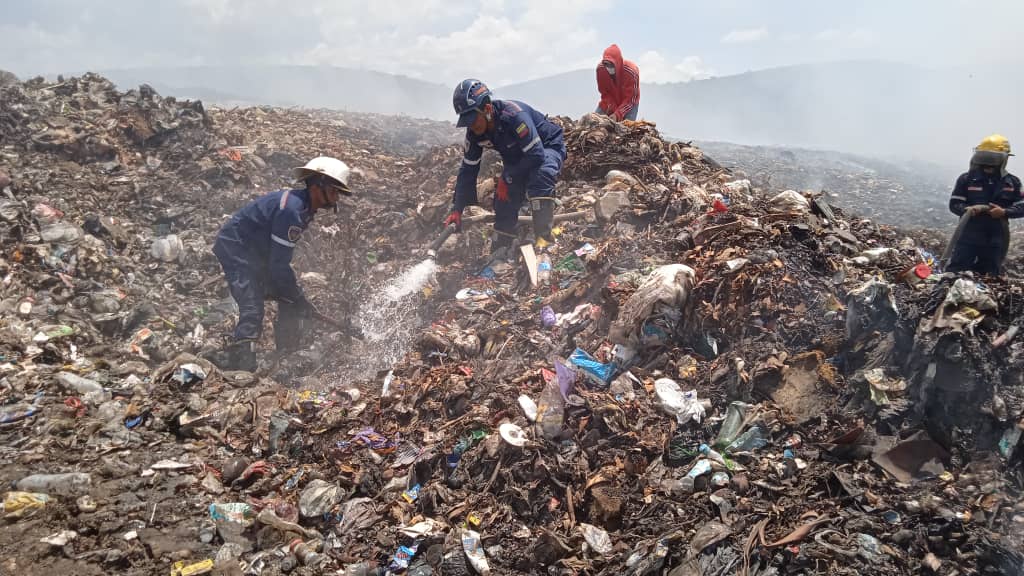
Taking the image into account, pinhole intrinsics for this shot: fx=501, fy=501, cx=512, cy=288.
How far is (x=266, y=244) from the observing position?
14.7 feet

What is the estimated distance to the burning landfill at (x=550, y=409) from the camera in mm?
2426

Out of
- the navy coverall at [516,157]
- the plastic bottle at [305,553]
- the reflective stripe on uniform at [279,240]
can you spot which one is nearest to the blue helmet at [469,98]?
the navy coverall at [516,157]

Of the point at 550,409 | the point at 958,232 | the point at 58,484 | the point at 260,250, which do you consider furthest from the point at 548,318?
the point at 958,232

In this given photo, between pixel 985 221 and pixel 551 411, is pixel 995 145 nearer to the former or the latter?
pixel 985 221

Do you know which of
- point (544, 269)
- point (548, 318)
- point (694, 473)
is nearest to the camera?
point (694, 473)

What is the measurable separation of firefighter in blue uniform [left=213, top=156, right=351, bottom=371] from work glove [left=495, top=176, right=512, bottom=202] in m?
1.65

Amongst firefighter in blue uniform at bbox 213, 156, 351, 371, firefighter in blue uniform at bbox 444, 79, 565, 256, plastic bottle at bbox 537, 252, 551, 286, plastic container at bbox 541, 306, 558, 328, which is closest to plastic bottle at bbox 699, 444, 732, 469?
plastic container at bbox 541, 306, 558, 328

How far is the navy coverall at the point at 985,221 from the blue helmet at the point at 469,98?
415 centimetres

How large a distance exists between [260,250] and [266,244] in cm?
8

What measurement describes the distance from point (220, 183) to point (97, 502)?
5421mm

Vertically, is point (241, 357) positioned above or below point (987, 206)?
below

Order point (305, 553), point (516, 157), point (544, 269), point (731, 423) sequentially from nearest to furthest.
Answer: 1. point (305, 553)
2. point (731, 423)
3. point (544, 269)
4. point (516, 157)

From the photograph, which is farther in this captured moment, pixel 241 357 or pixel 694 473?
pixel 241 357

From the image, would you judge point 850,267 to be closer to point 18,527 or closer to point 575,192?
point 575,192
